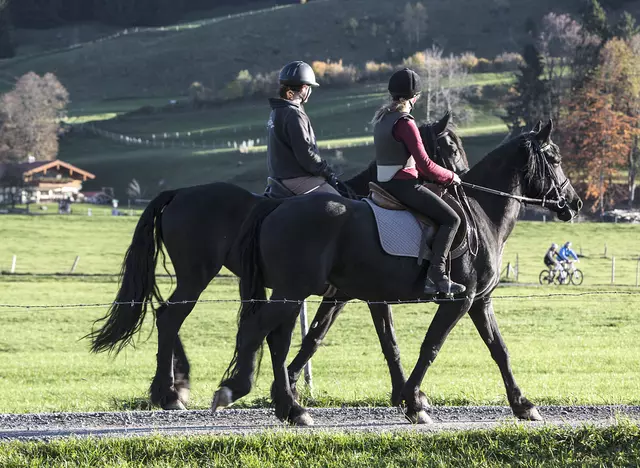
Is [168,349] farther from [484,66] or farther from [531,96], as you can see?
[484,66]

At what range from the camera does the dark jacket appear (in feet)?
34.4

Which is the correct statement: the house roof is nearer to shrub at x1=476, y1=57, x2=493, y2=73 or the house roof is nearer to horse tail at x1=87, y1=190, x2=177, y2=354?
shrub at x1=476, y1=57, x2=493, y2=73

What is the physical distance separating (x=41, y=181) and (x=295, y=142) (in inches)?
3915

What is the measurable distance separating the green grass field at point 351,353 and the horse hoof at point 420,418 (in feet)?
4.78

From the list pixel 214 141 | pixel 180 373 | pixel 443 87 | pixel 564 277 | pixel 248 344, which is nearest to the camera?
pixel 248 344

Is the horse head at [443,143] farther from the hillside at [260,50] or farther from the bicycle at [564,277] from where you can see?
the hillside at [260,50]

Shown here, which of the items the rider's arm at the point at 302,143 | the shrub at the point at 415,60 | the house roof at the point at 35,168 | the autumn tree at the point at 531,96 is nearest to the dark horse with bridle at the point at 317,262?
the rider's arm at the point at 302,143

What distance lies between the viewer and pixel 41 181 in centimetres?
10625

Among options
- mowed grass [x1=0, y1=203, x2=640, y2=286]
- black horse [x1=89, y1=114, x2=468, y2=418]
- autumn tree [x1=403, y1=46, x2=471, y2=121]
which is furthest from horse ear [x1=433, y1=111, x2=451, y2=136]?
autumn tree [x1=403, y1=46, x2=471, y2=121]

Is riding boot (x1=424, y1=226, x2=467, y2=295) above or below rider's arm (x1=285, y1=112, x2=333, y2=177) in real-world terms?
below

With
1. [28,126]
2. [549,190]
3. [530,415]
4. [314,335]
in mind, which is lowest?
[28,126]

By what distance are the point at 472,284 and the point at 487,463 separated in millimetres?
1997

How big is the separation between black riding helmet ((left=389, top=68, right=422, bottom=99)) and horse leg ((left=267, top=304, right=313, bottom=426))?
6.83ft

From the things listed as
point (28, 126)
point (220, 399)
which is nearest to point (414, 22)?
point (28, 126)
